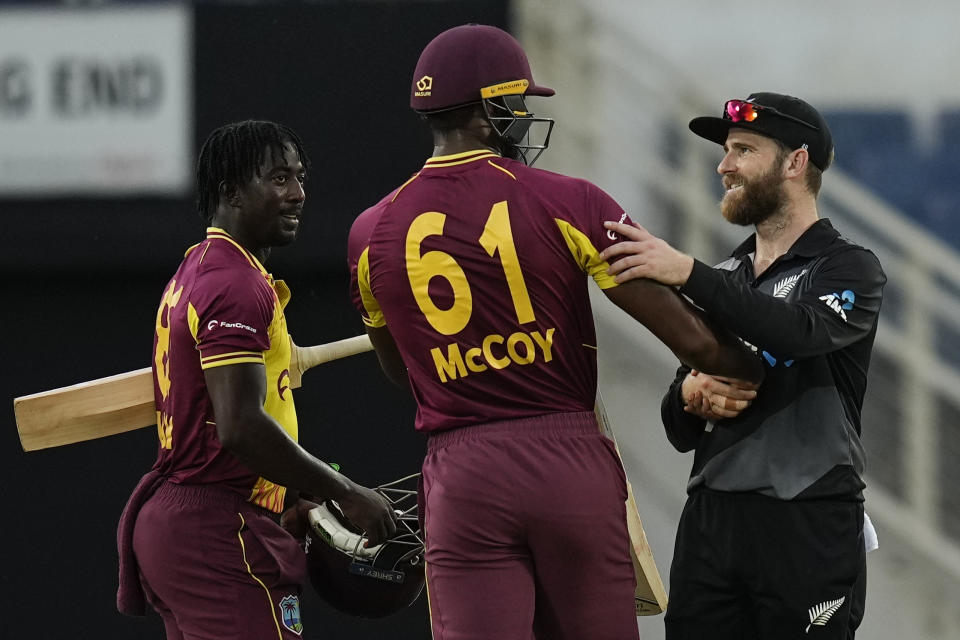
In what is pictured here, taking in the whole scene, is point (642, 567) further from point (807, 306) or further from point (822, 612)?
point (807, 306)

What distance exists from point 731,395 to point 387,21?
9.74ft

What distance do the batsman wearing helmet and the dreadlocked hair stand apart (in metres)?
0.76

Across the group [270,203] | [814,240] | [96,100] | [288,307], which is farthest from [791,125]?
[96,100]

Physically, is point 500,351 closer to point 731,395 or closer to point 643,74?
point 731,395

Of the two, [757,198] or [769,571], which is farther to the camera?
[757,198]

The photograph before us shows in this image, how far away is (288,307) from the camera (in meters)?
5.56

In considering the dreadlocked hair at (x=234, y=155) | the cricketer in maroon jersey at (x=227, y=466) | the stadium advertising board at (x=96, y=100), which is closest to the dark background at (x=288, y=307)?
the stadium advertising board at (x=96, y=100)

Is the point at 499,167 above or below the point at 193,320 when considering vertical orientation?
above

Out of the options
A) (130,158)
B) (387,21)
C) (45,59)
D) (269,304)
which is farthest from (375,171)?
(269,304)

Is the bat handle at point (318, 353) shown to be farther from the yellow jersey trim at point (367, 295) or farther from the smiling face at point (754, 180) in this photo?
the smiling face at point (754, 180)

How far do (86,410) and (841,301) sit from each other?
7.23 ft

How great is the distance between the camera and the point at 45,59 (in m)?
5.62

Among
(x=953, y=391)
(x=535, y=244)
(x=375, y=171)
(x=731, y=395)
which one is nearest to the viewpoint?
(x=535, y=244)

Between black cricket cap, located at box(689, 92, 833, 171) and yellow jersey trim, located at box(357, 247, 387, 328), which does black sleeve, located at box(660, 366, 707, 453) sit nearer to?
black cricket cap, located at box(689, 92, 833, 171)
